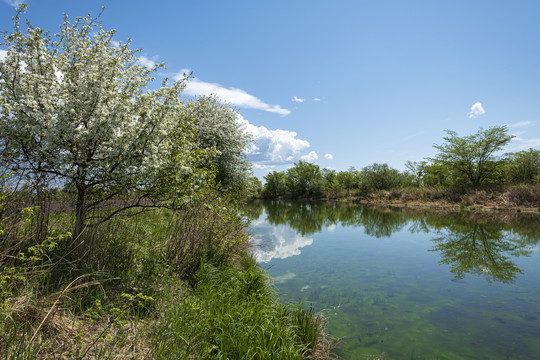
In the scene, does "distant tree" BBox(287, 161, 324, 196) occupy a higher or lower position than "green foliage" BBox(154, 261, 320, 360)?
higher

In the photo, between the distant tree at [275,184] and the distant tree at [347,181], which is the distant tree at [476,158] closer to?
the distant tree at [347,181]

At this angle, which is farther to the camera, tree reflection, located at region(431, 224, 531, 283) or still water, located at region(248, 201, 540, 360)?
tree reflection, located at region(431, 224, 531, 283)

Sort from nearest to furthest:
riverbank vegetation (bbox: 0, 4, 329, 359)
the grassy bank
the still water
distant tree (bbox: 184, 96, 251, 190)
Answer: the grassy bank → riverbank vegetation (bbox: 0, 4, 329, 359) → the still water → distant tree (bbox: 184, 96, 251, 190)

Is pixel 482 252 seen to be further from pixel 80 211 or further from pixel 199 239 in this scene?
pixel 80 211

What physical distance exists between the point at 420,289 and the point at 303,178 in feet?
261

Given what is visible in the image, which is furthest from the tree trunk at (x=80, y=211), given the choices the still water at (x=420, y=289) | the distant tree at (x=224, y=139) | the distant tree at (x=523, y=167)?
the distant tree at (x=523, y=167)

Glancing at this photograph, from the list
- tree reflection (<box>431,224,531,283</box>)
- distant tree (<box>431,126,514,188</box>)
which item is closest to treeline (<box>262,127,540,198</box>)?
distant tree (<box>431,126,514,188</box>)

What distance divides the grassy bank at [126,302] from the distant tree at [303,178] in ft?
255

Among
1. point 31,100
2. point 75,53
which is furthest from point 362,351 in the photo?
point 75,53

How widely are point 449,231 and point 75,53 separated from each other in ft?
77.1

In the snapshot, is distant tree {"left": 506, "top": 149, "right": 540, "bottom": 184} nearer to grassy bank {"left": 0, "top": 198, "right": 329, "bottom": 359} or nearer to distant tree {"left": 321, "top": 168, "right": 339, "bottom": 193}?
distant tree {"left": 321, "top": 168, "right": 339, "bottom": 193}

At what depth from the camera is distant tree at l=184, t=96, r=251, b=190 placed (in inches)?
721

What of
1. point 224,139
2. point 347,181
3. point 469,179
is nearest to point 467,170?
point 469,179

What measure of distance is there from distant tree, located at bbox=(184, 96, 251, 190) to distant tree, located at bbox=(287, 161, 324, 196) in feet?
210
